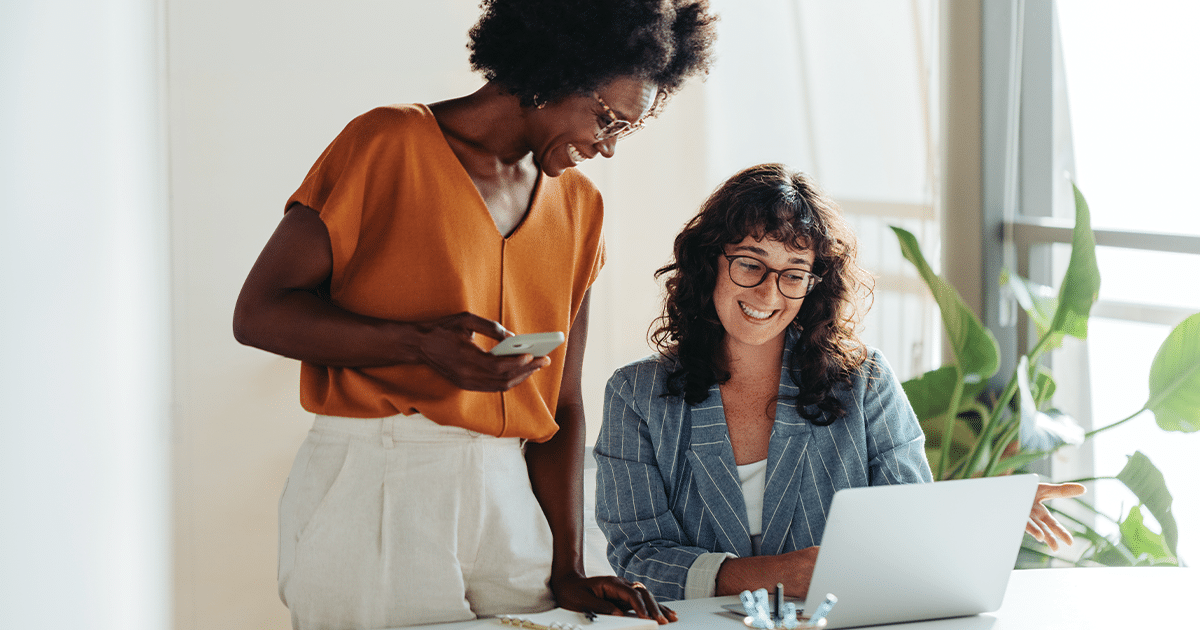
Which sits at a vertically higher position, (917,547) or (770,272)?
(770,272)

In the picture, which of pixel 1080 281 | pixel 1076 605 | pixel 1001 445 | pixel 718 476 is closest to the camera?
pixel 1076 605

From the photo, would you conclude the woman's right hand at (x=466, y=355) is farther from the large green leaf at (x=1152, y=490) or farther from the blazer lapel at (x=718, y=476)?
the large green leaf at (x=1152, y=490)

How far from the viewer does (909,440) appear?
6.12 ft

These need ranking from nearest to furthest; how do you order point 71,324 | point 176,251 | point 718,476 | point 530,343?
point 71,324, point 530,343, point 718,476, point 176,251

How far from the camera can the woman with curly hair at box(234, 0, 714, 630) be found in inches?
48.5

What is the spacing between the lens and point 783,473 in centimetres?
180

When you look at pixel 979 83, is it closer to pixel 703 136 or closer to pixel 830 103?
pixel 830 103

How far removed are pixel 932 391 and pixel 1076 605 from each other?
5.76ft

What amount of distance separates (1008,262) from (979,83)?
0.66m

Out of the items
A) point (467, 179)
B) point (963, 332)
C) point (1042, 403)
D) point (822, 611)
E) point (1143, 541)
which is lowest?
point (1143, 541)

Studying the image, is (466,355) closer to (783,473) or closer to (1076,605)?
(783,473)

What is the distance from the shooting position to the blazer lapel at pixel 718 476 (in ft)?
5.83

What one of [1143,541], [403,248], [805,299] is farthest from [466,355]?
[1143,541]

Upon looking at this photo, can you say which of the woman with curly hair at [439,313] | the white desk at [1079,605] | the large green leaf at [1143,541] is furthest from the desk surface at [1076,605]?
the large green leaf at [1143,541]
